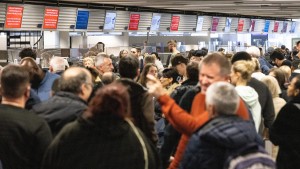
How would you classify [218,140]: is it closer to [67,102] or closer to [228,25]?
[67,102]

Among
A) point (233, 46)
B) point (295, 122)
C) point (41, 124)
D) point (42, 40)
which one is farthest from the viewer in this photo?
point (233, 46)

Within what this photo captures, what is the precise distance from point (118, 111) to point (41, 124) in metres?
0.74

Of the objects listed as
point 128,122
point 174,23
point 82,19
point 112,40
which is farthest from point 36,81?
point 174,23

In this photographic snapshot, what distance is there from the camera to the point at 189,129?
3.39m

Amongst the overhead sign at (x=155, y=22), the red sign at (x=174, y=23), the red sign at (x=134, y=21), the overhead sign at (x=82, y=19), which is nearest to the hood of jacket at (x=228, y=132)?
the overhead sign at (x=82, y=19)

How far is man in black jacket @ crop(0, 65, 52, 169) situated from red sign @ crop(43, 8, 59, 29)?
9.84m

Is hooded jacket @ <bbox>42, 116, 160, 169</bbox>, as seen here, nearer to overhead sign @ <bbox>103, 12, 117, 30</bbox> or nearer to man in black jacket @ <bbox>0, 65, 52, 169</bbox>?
man in black jacket @ <bbox>0, 65, 52, 169</bbox>

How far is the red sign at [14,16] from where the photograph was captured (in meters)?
12.0

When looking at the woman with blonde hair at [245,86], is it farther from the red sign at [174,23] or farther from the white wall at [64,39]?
the red sign at [174,23]

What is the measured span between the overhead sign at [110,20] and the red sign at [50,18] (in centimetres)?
206

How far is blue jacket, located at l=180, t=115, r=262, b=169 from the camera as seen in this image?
2.96 m

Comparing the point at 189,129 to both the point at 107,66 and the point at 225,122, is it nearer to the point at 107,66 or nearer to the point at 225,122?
the point at 225,122

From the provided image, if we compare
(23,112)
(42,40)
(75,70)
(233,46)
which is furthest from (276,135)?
(233,46)

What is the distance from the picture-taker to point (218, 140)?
2965mm
